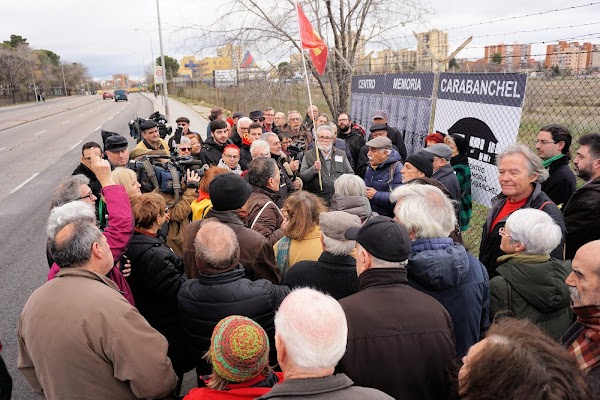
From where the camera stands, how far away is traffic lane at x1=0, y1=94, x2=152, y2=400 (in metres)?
4.29

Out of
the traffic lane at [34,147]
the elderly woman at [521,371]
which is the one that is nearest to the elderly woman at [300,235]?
the elderly woman at [521,371]

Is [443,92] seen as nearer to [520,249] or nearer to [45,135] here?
[520,249]

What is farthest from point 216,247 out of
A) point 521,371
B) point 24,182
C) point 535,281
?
point 24,182

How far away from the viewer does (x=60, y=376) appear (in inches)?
82.7

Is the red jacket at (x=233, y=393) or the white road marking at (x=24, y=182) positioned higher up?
the red jacket at (x=233, y=393)

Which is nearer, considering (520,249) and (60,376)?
(60,376)

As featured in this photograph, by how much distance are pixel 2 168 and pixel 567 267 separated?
1605 centimetres

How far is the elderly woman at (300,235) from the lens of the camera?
3100mm

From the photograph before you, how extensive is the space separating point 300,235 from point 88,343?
152cm

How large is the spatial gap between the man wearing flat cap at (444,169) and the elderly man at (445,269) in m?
1.97

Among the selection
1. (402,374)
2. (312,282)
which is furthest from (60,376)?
(402,374)

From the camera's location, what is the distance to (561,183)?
13.2 ft

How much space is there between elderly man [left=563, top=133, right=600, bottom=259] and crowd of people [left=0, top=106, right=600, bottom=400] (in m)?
0.01

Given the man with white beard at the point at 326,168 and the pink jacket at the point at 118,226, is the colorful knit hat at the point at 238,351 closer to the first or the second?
the pink jacket at the point at 118,226
